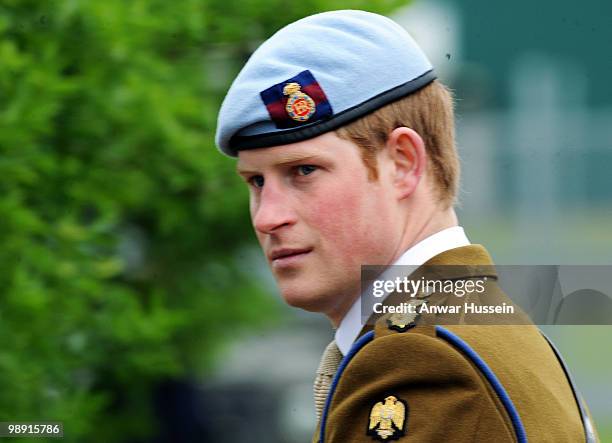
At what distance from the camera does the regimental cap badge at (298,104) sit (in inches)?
73.9

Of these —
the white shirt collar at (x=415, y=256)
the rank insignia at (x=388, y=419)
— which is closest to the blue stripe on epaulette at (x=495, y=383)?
the rank insignia at (x=388, y=419)

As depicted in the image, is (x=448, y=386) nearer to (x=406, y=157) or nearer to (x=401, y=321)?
(x=401, y=321)

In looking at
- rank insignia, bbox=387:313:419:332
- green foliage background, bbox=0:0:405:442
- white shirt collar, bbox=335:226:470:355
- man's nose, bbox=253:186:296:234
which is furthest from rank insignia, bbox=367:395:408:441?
green foliage background, bbox=0:0:405:442

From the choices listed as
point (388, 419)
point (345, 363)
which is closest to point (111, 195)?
point (345, 363)

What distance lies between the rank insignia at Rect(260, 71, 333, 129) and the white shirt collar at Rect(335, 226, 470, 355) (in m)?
0.27

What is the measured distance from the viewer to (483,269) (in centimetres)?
195

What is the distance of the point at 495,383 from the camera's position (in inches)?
65.6

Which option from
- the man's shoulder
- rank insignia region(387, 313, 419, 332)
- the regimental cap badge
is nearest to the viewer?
the man's shoulder

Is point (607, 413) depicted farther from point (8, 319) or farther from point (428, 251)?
point (428, 251)

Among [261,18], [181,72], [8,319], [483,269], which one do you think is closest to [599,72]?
[261,18]

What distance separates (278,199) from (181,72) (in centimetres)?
228

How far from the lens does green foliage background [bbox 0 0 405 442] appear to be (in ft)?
11.7

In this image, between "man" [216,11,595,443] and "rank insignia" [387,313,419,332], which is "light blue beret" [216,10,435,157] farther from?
"rank insignia" [387,313,419,332]

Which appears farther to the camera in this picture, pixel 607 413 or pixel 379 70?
pixel 607 413
